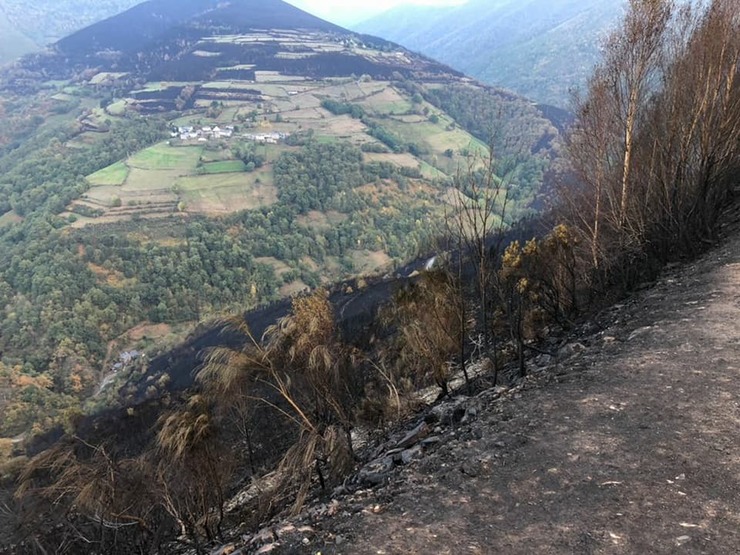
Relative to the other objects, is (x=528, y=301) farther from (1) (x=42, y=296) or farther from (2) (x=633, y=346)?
(1) (x=42, y=296)

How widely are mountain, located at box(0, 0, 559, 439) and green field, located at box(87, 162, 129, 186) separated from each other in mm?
464

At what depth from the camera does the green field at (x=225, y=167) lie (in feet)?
251

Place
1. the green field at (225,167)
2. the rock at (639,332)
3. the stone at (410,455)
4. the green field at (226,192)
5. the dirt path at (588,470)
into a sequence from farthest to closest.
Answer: the green field at (225,167) < the green field at (226,192) < the rock at (639,332) < the stone at (410,455) < the dirt path at (588,470)

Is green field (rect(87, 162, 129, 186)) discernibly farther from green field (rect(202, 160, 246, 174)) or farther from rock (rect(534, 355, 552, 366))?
rock (rect(534, 355, 552, 366))

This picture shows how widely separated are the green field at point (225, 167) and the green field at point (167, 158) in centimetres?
238

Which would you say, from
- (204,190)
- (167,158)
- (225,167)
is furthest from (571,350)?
(167,158)

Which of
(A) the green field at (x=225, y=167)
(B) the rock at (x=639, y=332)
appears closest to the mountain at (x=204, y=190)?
(A) the green field at (x=225, y=167)

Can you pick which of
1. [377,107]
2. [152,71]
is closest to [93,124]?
[152,71]

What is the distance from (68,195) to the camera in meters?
70.3

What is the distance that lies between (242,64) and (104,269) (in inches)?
3823

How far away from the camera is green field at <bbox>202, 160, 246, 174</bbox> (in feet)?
251

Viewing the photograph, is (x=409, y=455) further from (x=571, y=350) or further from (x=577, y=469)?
(x=571, y=350)

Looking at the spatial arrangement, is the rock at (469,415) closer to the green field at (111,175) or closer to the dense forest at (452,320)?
the dense forest at (452,320)

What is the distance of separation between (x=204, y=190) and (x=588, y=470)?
73257mm
